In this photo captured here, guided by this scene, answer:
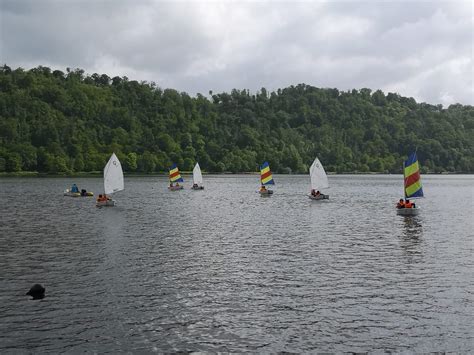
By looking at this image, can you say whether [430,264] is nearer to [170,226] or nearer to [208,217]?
[170,226]

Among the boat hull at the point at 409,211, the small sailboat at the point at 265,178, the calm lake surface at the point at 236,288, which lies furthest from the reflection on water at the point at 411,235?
the small sailboat at the point at 265,178

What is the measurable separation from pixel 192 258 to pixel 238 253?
13.0ft

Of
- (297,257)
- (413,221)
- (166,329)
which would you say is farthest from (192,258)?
(413,221)

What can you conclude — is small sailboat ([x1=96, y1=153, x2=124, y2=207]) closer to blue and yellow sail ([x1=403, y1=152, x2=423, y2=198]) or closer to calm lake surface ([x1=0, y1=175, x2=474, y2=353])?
calm lake surface ([x1=0, y1=175, x2=474, y2=353])

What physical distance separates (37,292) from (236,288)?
33.1ft

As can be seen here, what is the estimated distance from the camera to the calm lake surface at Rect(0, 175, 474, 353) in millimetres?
19875

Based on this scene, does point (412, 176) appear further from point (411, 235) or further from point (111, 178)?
point (111, 178)

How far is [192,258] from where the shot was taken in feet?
118

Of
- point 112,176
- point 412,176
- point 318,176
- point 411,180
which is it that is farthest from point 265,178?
point 412,176

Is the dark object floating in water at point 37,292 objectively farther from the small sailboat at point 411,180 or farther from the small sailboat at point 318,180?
the small sailboat at point 318,180

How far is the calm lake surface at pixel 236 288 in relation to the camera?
1988 cm

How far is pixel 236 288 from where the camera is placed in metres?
27.5

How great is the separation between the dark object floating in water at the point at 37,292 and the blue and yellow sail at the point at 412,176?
49.0 metres

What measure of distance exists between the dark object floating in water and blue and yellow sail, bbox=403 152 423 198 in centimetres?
4903
